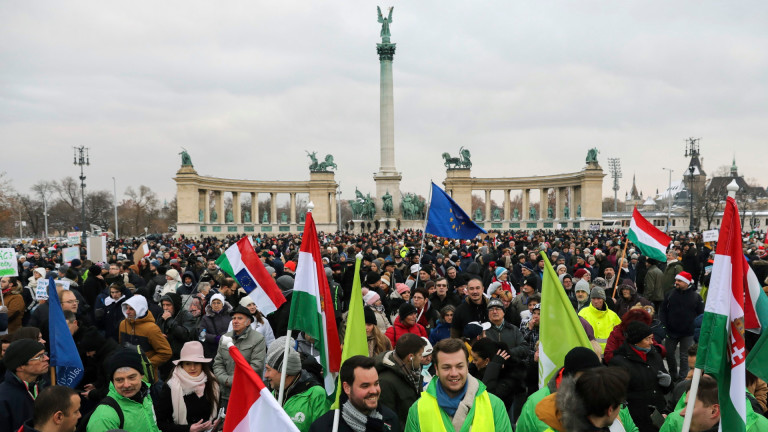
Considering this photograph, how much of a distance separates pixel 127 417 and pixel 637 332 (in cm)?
419

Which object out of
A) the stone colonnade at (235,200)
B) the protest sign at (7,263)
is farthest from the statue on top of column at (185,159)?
the protest sign at (7,263)

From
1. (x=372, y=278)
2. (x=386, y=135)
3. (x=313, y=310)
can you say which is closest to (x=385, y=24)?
(x=386, y=135)

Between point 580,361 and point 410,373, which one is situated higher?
point 580,361

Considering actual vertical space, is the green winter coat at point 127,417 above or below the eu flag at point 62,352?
below

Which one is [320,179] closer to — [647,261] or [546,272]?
[647,261]

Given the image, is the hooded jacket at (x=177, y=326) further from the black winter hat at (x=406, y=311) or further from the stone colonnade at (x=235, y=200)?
the stone colonnade at (x=235, y=200)

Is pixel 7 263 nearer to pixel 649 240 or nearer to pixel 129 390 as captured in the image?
pixel 129 390

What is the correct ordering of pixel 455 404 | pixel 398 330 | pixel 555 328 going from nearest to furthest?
pixel 455 404
pixel 555 328
pixel 398 330

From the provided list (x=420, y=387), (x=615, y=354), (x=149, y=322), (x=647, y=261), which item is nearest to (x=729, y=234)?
(x=615, y=354)

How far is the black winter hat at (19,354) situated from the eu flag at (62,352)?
0.25 metres

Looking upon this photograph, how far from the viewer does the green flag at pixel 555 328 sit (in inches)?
175

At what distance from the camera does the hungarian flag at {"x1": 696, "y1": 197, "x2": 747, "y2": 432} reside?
3.54m

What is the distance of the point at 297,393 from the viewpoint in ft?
15.4

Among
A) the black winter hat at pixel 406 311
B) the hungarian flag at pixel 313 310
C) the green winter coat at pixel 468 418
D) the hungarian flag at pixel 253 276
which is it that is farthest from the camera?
the hungarian flag at pixel 253 276
